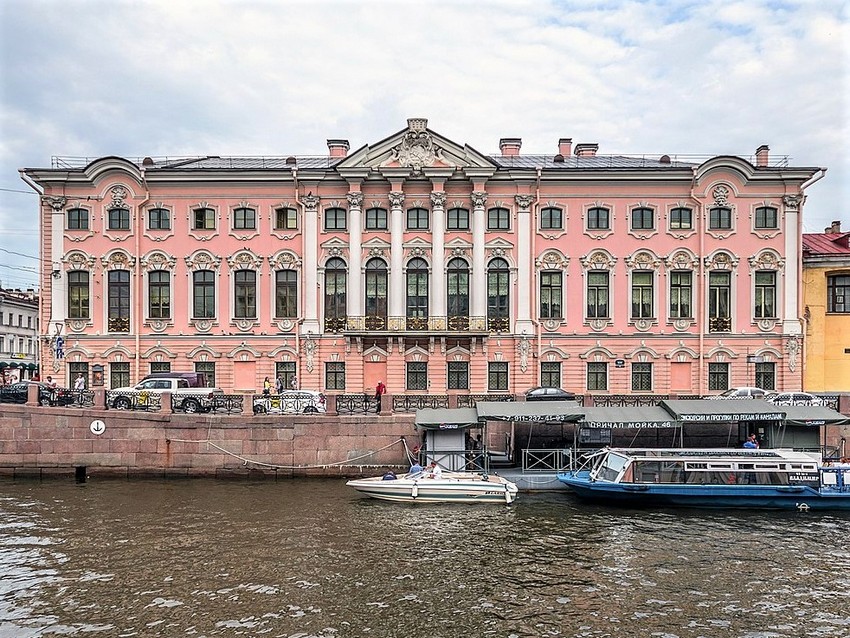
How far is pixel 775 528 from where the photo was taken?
19672 mm

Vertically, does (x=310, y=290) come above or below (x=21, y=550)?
above

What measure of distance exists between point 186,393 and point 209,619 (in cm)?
1581

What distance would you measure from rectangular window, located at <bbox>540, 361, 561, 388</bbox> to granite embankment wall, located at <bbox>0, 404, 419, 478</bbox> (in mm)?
10886

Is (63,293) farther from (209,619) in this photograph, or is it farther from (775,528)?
(775,528)

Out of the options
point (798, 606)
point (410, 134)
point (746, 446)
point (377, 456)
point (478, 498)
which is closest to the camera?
point (798, 606)

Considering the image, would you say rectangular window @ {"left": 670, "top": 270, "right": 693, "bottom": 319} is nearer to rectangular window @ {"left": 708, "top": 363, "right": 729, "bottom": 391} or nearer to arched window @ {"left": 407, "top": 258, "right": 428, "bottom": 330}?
rectangular window @ {"left": 708, "top": 363, "right": 729, "bottom": 391}

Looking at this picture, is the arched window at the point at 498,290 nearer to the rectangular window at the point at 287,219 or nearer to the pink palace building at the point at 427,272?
the pink palace building at the point at 427,272

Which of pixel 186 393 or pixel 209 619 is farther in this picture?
pixel 186 393

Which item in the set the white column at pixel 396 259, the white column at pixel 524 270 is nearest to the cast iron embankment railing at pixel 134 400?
the white column at pixel 396 259

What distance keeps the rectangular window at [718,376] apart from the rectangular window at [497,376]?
1005cm

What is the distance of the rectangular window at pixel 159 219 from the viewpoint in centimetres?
3538

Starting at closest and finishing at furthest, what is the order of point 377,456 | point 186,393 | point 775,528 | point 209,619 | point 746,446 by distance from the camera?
point 209,619 < point 775,528 < point 746,446 < point 377,456 < point 186,393

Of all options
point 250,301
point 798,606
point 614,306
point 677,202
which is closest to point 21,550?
point 798,606

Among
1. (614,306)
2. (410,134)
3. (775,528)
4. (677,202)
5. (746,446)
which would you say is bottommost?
(775,528)
